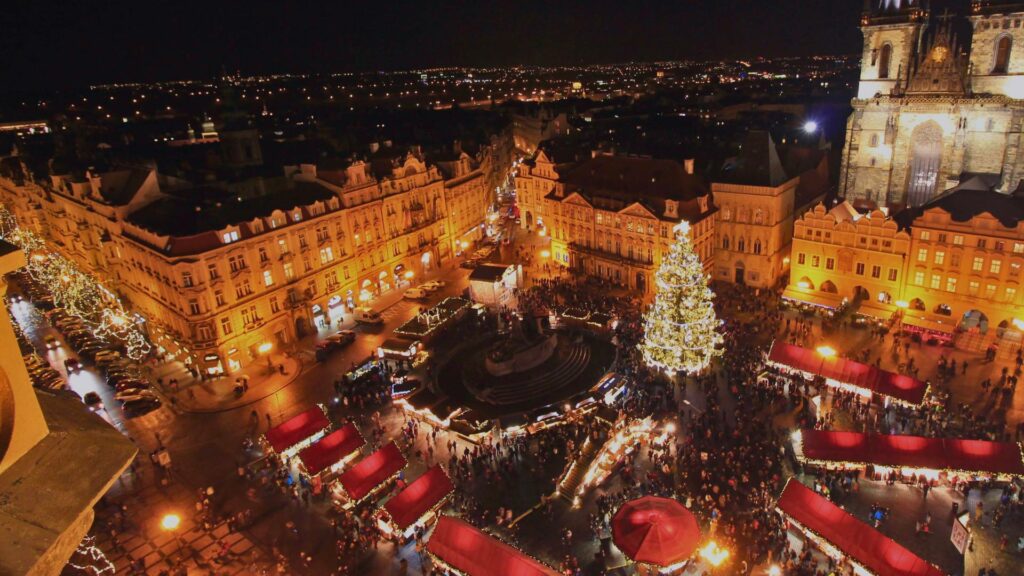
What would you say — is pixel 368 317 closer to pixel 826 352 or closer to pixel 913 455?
pixel 826 352

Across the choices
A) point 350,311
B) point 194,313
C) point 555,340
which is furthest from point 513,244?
point 194,313

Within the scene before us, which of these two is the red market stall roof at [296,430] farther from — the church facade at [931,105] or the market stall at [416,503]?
the church facade at [931,105]

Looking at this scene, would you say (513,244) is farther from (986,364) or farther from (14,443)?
(14,443)

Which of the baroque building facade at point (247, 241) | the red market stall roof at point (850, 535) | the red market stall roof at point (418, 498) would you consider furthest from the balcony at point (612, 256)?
the red market stall roof at point (418, 498)

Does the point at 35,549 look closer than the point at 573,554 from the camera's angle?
Yes

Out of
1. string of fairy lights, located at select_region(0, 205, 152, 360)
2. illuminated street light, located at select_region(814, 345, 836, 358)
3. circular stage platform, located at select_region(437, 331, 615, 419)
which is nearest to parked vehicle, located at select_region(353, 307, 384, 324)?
circular stage platform, located at select_region(437, 331, 615, 419)

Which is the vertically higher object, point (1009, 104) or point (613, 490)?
point (1009, 104)

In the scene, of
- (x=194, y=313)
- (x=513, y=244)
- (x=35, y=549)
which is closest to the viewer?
(x=35, y=549)
